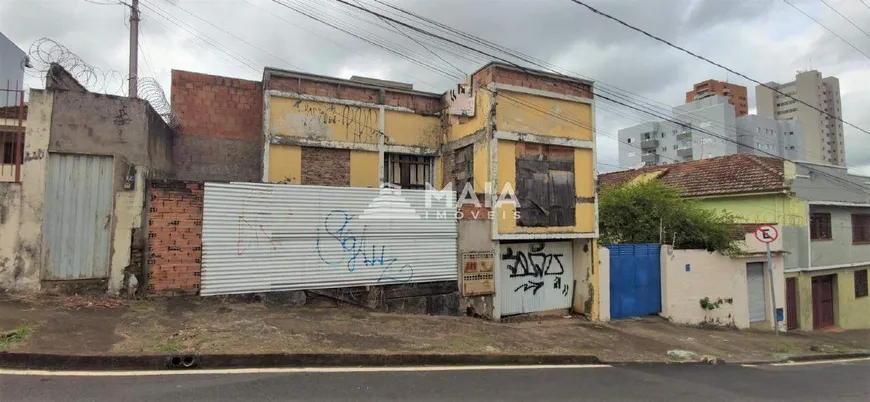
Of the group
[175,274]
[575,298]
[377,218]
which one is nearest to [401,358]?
[377,218]

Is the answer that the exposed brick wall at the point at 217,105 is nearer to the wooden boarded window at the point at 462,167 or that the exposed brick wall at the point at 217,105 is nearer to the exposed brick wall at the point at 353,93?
the exposed brick wall at the point at 353,93

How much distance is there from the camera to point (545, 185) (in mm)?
11523

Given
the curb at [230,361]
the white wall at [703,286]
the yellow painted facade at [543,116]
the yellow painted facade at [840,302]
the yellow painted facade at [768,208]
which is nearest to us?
the curb at [230,361]

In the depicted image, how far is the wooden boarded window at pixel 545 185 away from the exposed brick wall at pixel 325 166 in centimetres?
448

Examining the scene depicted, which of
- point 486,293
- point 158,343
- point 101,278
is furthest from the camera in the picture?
point 486,293

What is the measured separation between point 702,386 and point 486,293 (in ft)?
16.0

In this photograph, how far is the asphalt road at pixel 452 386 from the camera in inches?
175

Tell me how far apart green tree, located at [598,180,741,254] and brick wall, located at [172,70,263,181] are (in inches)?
421

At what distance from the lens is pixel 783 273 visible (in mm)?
15492

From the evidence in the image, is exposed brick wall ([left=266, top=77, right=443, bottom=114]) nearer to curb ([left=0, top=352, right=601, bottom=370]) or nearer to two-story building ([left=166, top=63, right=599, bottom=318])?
two-story building ([left=166, top=63, right=599, bottom=318])

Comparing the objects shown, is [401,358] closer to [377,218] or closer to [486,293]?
[377,218]

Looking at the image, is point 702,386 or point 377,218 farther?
point 377,218

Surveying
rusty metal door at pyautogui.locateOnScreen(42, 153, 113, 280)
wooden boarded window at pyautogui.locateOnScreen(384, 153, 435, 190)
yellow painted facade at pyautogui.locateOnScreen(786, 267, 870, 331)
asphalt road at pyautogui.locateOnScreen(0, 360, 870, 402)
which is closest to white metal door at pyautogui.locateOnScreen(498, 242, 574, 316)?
wooden boarded window at pyautogui.locateOnScreen(384, 153, 435, 190)

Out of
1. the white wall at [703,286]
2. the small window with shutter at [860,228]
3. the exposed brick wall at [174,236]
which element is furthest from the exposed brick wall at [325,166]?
the small window with shutter at [860,228]
